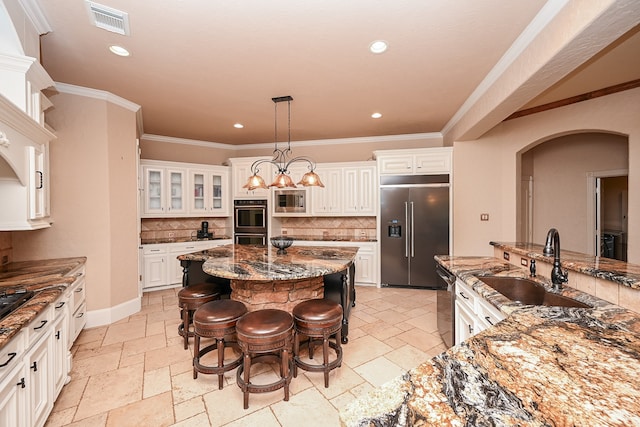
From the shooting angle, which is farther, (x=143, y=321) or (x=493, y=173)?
(x=493, y=173)

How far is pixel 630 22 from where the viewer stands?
1.59 meters

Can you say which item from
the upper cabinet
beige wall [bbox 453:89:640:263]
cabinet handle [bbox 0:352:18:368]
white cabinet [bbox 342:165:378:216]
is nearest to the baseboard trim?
the upper cabinet

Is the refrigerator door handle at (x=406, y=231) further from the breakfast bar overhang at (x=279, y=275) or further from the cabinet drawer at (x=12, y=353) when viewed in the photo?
the cabinet drawer at (x=12, y=353)

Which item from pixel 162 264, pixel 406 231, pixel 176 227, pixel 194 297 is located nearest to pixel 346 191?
pixel 406 231

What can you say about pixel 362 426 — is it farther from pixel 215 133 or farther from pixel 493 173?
pixel 215 133

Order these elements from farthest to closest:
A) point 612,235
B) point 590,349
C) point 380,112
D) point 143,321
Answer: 1. point 612,235
2. point 380,112
3. point 143,321
4. point 590,349

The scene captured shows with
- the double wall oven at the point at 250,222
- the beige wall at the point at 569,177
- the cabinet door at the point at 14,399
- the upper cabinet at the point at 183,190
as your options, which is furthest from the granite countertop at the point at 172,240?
the beige wall at the point at 569,177

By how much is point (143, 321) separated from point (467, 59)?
462 cm

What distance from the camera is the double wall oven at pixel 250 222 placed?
17.1ft

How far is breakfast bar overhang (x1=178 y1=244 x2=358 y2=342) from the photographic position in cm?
217

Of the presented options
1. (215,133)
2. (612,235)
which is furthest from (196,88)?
(612,235)

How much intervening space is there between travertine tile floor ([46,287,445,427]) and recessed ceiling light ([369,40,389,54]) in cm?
282

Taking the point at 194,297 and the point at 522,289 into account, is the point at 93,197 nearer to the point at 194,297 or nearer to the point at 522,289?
the point at 194,297

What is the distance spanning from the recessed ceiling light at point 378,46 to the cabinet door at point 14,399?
123 inches
